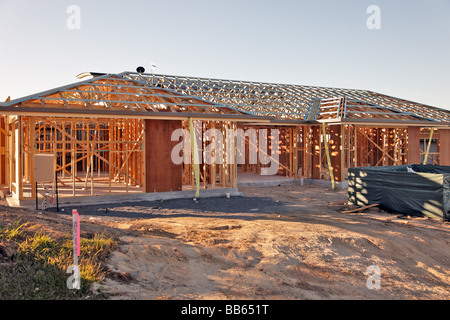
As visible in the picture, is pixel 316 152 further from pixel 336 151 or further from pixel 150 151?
pixel 150 151

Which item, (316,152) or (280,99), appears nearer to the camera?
(316,152)

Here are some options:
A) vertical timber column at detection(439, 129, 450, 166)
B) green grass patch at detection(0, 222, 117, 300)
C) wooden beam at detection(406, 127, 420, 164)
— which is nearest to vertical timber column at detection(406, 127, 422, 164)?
wooden beam at detection(406, 127, 420, 164)

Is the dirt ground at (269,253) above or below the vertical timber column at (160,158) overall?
below

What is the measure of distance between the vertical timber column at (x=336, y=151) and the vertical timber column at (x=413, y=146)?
14.8 ft

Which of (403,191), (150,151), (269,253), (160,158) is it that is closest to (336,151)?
(403,191)

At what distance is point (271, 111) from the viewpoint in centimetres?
2042

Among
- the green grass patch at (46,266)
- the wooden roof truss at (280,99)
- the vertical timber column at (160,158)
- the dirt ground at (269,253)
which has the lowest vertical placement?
the dirt ground at (269,253)

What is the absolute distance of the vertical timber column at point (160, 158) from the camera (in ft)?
46.8

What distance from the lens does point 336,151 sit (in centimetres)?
1875

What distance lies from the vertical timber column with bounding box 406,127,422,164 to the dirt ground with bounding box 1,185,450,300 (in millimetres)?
9429

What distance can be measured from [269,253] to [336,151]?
40.3 ft

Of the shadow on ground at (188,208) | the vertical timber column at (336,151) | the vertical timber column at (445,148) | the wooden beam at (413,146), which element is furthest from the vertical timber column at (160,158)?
the vertical timber column at (445,148)

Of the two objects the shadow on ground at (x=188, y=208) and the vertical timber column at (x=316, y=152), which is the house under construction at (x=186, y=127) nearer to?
the vertical timber column at (x=316, y=152)
